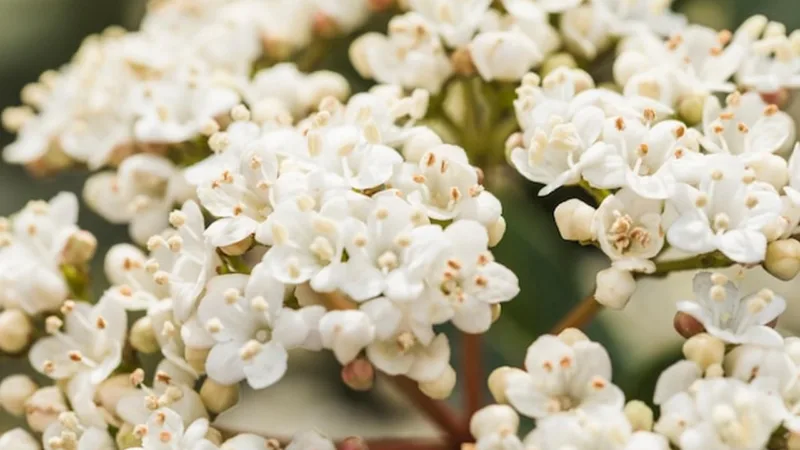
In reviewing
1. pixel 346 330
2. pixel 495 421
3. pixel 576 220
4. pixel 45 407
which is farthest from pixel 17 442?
pixel 576 220

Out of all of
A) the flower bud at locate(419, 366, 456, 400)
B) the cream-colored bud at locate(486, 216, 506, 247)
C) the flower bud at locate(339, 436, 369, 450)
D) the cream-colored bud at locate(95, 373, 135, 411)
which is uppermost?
the cream-colored bud at locate(486, 216, 506, 247)

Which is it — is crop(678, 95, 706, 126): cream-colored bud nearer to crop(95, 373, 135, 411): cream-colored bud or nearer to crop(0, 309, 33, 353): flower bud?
crop(95, 373, 135, 411): cream-colored bud

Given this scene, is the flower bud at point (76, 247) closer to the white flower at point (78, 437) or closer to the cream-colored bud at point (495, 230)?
the white flower at point (78, 437)

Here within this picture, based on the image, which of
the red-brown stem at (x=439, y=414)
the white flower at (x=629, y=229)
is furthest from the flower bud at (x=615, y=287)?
the red-brown stem at (x=439, y=414)

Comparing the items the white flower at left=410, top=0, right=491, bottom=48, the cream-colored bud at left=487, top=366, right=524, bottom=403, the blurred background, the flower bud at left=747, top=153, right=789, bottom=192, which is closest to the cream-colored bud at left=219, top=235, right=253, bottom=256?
the cream-colored bud at left=487, top=366, right=524, bottom=403

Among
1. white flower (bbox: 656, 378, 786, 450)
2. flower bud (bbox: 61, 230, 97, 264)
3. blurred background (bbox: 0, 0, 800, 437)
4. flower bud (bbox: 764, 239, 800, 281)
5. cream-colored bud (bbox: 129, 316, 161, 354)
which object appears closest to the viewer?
white flower (bbox: 656, 378, 786, 450)

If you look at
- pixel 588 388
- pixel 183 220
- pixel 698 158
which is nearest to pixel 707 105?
pixel 698 158

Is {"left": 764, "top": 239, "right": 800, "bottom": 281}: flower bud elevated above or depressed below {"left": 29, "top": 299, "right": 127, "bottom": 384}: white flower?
above

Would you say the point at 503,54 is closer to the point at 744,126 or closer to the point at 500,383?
the point at 744,126

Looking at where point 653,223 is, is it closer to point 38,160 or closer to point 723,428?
point 723,428
